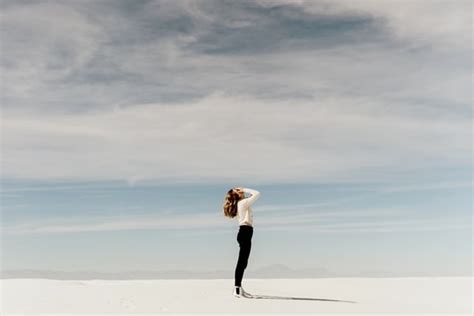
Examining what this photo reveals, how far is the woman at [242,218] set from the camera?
15695 mm

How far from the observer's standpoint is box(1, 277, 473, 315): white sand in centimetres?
1416

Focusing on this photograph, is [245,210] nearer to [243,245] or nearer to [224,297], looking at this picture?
[243,245]

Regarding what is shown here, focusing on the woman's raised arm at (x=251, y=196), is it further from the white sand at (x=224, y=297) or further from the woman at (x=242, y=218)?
the white sand at (x=224, y=297)

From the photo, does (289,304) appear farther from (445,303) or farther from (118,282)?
(118,282)

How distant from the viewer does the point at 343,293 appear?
61.4 feet

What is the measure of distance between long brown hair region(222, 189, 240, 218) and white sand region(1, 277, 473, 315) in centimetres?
241

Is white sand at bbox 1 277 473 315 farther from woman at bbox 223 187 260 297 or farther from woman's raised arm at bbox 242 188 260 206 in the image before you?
woman's raised arm at bbox 242 188 260 206

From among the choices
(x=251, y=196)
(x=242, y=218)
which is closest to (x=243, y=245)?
(x=242, y=218)

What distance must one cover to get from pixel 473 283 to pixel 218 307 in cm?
1258

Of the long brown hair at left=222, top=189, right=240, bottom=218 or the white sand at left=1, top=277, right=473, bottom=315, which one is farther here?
the long brown hair at left=222, top=189, right=240, bottom=218

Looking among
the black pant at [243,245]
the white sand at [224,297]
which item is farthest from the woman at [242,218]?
the white sand at [224,297]

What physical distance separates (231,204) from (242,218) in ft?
1.86

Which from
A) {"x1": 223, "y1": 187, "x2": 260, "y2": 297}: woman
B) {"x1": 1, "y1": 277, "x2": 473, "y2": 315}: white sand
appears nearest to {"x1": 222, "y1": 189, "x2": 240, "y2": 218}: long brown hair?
{"x1": 223, "y1": 187, "x2": 260, "y2": 297}: woman

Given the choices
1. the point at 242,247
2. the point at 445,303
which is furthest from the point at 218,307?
the point at 445,303
